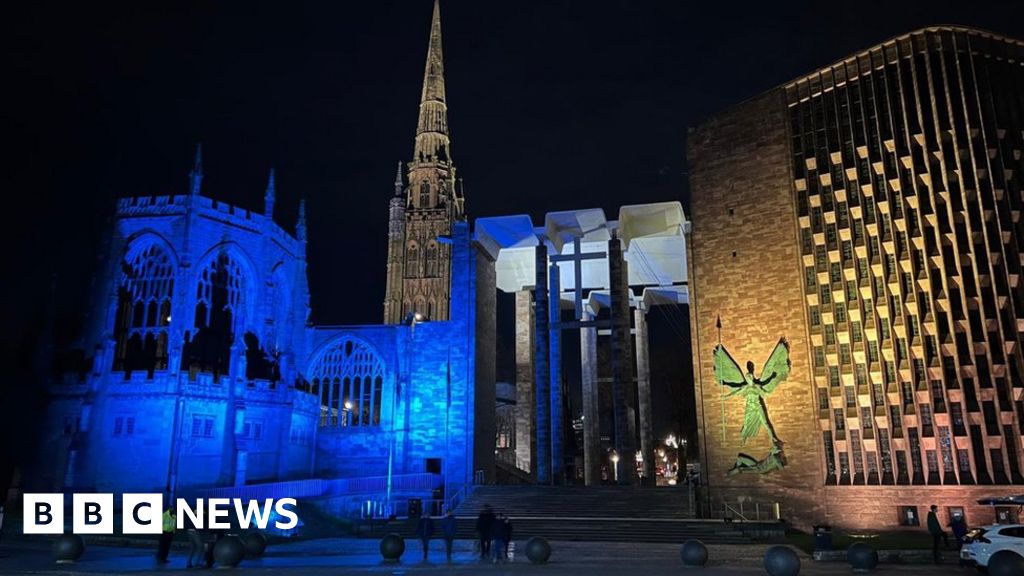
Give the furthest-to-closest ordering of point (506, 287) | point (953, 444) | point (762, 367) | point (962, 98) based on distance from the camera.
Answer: point (506, 287)
point (762, 367)
point (962, 98)
point (953, 444)

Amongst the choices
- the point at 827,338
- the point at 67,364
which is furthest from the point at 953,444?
the point at 67,364

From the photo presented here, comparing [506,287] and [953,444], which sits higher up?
[506,287]

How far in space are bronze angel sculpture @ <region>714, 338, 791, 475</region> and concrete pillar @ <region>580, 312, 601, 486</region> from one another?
42.0 ft

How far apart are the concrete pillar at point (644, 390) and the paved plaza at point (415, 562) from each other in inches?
926

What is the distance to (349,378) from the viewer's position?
41531 mm

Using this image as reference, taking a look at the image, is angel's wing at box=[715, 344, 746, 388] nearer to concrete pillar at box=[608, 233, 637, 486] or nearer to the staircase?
the staircase

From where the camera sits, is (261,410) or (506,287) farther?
(506,287)

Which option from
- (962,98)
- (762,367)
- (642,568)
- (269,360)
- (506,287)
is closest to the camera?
(642,568)

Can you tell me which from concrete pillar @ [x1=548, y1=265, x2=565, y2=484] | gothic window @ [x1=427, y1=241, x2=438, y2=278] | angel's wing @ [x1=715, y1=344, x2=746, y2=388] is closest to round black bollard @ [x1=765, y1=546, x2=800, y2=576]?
angel's wing @ [x1=715, y1=344, x2=746, y2=388]

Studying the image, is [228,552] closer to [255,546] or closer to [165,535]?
[165,535]

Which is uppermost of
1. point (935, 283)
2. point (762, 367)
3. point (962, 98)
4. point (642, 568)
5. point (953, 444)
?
point (962, 98)

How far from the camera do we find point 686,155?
33.4 m

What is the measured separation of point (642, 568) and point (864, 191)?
19569 millimetres

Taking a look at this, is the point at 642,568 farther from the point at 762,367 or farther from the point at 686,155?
the point at 686,155
